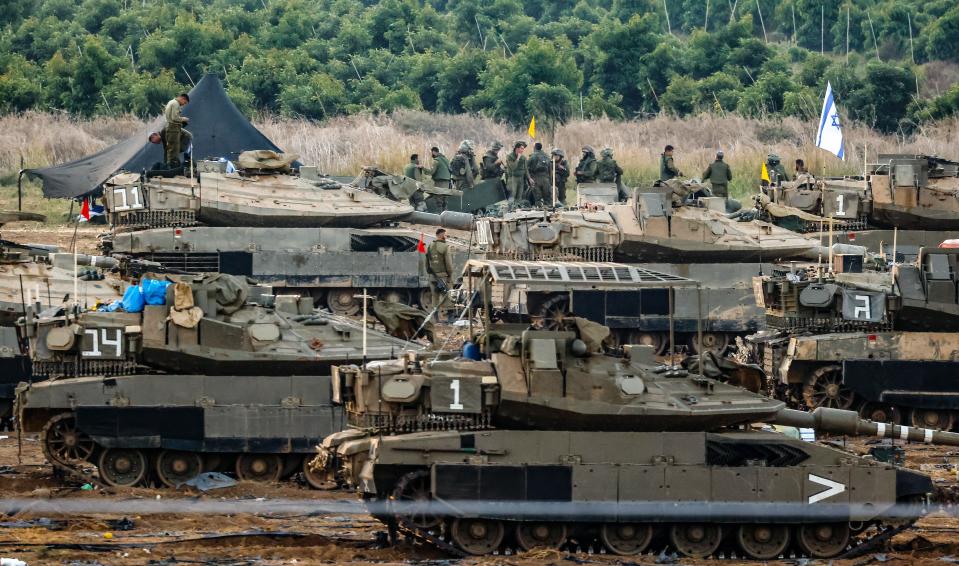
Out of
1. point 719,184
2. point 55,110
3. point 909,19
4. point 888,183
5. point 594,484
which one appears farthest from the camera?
point 909,19

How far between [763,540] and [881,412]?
8736 mm

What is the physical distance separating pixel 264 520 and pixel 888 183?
19858 millimetres

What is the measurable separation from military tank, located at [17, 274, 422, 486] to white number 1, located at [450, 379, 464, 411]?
15.1 ft

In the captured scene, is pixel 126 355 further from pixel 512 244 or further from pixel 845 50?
pixel 845 50

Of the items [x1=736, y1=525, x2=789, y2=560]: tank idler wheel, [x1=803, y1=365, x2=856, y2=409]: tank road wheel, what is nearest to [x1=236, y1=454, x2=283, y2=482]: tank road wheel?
[x1=736, y1=525, x2=789, y2=560]: tank idler wheel

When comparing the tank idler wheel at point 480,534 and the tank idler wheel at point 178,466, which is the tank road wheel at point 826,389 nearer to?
the tank idler wheel at point 178,466

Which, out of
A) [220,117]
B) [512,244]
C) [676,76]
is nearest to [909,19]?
[676,76]

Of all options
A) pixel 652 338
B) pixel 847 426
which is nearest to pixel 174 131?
pixel 652 338

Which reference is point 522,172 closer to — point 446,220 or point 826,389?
point 446,220

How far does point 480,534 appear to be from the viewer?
1892 centimetres

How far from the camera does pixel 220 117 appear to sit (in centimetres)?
4244

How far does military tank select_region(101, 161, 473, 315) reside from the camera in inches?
1318

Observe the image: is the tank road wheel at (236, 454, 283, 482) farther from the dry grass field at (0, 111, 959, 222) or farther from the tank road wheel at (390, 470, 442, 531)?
the dry grass field at (0, 111, 959, 222)

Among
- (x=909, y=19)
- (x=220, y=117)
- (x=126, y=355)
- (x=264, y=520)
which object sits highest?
(x=909, y=19)
